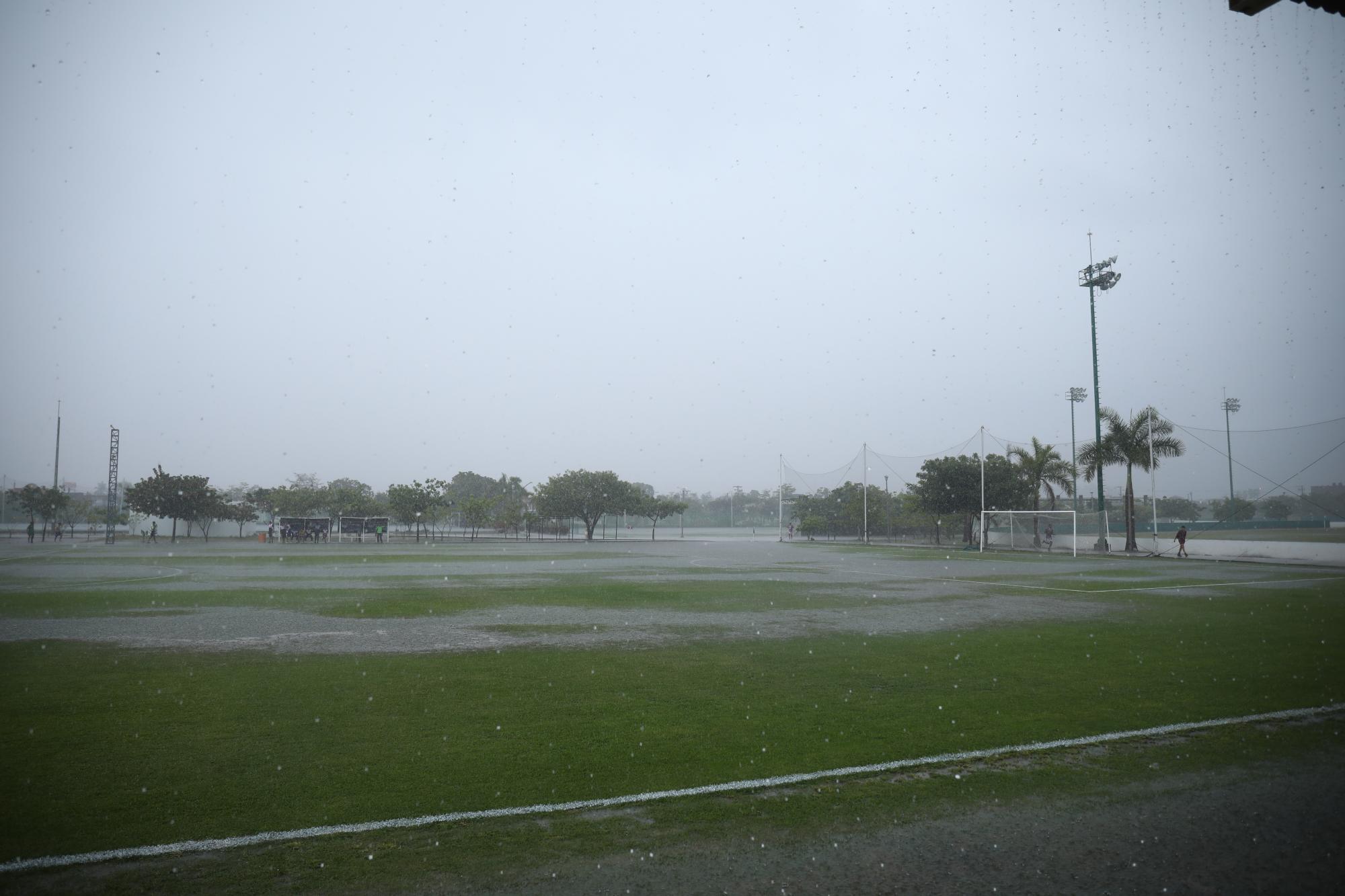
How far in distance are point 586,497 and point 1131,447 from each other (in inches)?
1964

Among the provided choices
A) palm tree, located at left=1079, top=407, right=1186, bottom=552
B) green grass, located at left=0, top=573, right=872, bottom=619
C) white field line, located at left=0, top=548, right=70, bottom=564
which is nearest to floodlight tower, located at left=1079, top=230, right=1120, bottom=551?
palm tree, located at left=1079, top=407, right=1186, bottom=552

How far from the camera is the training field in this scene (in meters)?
4.39

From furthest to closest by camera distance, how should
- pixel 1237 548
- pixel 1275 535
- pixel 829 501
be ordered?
pixel 829 501, pixel 1237 548, pixel 1275 535

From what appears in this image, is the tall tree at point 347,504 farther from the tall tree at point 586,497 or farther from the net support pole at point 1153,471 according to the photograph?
the net support pole at point 1153,471

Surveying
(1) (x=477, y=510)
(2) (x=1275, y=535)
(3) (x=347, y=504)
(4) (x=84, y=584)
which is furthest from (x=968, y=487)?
(3) (x=347, y=504)

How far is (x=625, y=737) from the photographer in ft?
22.2

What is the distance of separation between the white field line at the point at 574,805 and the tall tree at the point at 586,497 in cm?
7257

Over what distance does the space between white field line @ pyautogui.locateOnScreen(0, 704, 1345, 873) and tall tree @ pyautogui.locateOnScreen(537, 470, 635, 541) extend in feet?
238

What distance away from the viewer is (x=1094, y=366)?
43938 mm

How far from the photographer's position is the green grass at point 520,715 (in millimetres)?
5324

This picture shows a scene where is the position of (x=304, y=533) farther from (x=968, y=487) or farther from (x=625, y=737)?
(x=625, y=737)

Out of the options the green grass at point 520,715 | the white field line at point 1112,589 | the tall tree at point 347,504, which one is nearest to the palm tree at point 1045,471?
the white field line at point 1112,589

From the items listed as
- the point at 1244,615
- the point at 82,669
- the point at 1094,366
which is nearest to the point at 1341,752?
the point at 1244,615

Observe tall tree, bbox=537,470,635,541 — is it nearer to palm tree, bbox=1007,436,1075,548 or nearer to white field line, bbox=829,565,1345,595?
palm tree, bbox=1007,436,1075,548
